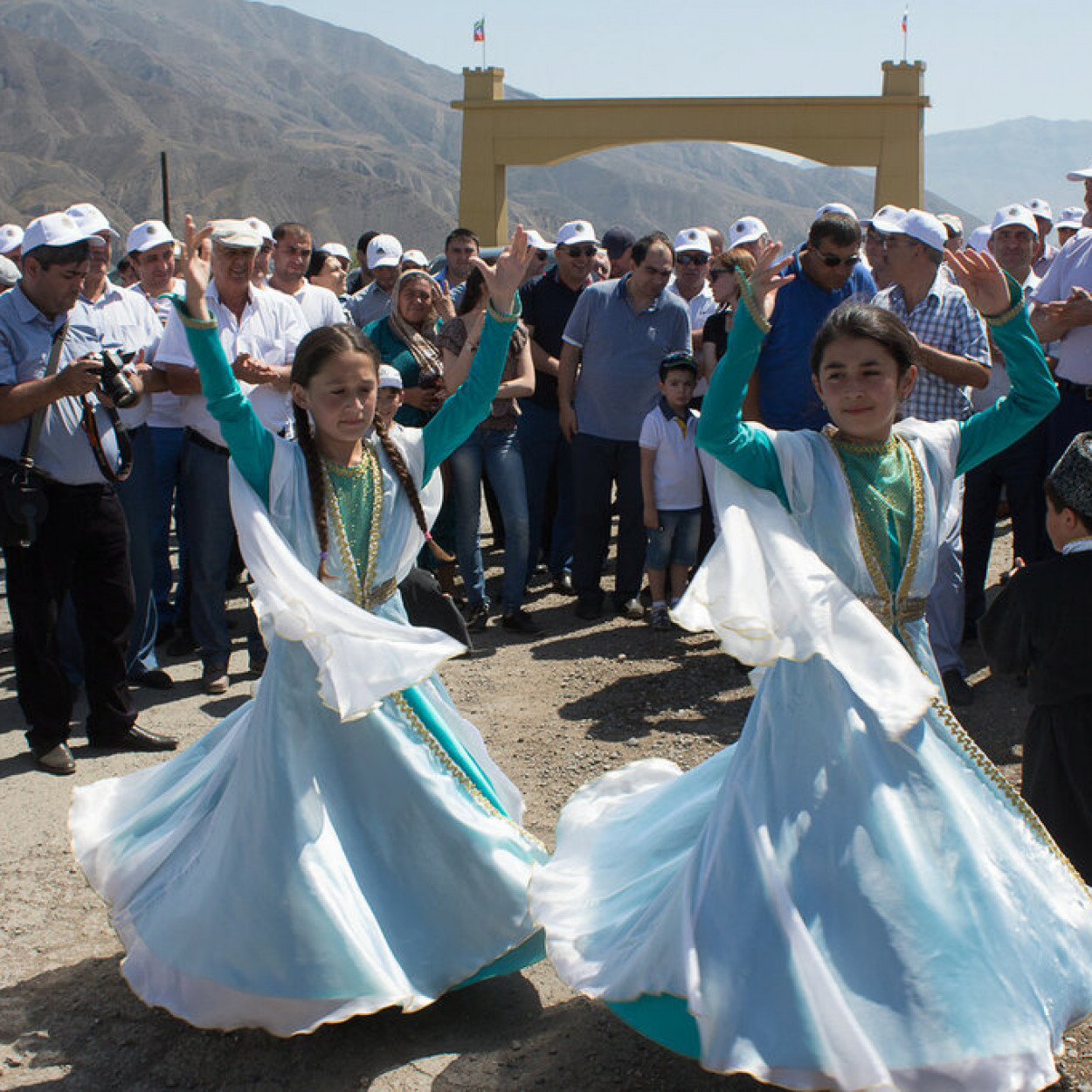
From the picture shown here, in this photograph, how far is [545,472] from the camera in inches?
313

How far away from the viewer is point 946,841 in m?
2.87

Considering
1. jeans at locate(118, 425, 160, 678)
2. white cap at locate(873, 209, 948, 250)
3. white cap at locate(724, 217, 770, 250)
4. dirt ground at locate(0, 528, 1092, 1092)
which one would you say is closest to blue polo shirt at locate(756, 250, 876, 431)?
white cap at locate(873, 209, 948, 250)

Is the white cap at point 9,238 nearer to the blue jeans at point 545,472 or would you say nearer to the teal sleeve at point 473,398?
the blue jeans at point 545,472

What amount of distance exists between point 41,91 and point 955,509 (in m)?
119

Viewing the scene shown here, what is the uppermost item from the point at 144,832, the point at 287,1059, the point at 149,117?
the point at 149,117

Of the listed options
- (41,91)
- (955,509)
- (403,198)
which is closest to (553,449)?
(955,509)

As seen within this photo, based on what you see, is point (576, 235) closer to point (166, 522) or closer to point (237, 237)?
point (237, 237)

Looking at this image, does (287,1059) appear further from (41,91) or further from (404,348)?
(41,91)

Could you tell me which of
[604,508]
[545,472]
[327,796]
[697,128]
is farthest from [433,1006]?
[697,128]

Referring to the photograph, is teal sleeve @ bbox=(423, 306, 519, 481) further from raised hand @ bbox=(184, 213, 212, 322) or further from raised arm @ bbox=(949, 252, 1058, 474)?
raised arm @ bbox=(949, 252, 1058, 474)

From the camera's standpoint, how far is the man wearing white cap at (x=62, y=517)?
495 centimetres

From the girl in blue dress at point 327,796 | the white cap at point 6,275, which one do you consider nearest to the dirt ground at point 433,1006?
the girl in blue dress at point 327,796

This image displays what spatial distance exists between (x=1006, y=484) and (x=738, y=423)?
3.43 m

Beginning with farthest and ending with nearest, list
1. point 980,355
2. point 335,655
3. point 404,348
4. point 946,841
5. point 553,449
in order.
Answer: point 553,449
point 404,348
point 980,355
point 335,655
point 946,841
